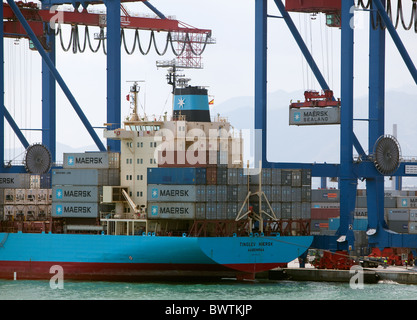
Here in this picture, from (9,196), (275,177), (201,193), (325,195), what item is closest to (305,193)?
(275,177)

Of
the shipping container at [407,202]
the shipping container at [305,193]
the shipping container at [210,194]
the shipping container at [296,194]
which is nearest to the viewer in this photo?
the shipping container at [210,194]

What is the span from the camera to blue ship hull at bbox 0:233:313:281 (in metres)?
47.0

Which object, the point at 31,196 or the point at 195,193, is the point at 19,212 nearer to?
the point at 31,196

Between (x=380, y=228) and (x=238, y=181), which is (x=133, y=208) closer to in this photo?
(x=238, y=181)

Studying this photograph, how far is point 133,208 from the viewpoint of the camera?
162 ft

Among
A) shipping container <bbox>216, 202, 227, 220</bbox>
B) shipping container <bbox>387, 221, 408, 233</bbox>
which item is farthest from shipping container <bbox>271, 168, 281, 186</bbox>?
shipping container <bbox>387, 221, 408, 233</bbox>

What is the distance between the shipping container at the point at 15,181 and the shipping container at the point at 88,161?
6.10 meters

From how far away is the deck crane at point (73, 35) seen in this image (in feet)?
195

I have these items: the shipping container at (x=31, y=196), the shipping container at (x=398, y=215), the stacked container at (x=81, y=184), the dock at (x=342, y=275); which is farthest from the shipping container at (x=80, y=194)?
the shipping container at (x=398, y=215)

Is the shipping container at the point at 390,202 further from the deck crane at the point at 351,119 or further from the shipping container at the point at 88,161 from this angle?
the shipping container at the point at 88,161

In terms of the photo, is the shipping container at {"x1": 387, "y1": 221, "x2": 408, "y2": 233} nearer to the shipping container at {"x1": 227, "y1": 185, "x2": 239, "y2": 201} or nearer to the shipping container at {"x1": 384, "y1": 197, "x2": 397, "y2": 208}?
the shipping container at {"x1": 384, "y1": 197, "x2": 397, "y2": 208}

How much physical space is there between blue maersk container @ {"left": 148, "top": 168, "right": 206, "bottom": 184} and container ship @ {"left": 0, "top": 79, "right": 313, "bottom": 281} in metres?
0.04

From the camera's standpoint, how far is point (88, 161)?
51406 mm
